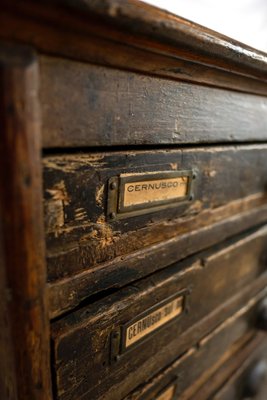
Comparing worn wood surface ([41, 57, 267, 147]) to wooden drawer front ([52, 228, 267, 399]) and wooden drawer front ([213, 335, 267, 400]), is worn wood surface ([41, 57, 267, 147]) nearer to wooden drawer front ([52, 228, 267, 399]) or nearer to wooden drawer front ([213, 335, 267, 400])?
wooden drawer front ([52, 228, 267, 399])

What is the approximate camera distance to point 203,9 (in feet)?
2.81

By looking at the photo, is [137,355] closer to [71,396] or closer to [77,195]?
[71,396]

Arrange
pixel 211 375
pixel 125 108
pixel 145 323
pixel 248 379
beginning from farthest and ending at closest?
pixel 248 379 < pixel 211 375 < pixel 145 323 < pixel 125 108

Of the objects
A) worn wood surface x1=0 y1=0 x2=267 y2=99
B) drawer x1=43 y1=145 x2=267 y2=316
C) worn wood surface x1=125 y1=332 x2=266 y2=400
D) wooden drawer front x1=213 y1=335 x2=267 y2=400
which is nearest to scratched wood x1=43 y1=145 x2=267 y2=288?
drawer x1=43 y1=145 x2=267 y2=316

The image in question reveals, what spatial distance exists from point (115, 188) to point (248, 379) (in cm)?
110

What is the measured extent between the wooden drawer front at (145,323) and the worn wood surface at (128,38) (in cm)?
40

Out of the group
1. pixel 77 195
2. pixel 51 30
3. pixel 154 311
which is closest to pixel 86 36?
pixel 51 30

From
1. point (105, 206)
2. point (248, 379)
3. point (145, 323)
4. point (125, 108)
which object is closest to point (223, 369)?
point (248, 379)

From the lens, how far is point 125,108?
0.44 meters

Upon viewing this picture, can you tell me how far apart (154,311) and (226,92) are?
0.49 m

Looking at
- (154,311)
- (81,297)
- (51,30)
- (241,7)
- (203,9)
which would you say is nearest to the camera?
(51,30)

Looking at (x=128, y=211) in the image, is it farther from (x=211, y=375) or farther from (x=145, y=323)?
(x=211, y=375)

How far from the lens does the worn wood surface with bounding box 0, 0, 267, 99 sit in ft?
0.95

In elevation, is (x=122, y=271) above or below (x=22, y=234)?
below
